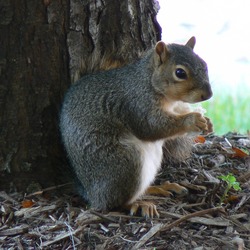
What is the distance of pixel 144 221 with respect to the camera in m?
2.34

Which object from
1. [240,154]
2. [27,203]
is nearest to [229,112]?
[240,154]

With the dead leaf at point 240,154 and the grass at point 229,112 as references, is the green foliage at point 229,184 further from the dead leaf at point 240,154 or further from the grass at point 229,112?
the grass at point 229,112

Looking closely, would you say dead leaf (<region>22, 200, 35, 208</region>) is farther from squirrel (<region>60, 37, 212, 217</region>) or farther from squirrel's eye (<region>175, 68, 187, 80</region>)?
squirrel's eye (<region>175, 68, 187, 80</region>)

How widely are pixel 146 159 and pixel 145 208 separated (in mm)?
205

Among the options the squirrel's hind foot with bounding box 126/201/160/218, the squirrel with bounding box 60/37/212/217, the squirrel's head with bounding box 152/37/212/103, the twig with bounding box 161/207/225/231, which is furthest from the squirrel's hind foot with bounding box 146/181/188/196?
the squirrel's head with bounding box 152/37/212/103

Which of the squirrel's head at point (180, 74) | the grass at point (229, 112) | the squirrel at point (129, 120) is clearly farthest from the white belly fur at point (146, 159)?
the grass at point (229, 112)

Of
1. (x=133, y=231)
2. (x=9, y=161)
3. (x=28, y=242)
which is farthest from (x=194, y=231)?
(x=9, y=161)

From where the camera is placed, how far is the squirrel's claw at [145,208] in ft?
7.80

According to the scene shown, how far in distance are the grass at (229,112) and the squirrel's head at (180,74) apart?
4.99 feet

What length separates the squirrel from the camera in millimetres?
2418

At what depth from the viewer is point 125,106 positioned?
2537mm

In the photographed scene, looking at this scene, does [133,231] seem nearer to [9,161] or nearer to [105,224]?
[105,224]

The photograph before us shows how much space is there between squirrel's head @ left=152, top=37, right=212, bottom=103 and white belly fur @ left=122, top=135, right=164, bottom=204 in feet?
0.72

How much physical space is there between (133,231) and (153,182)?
0.51 meters
